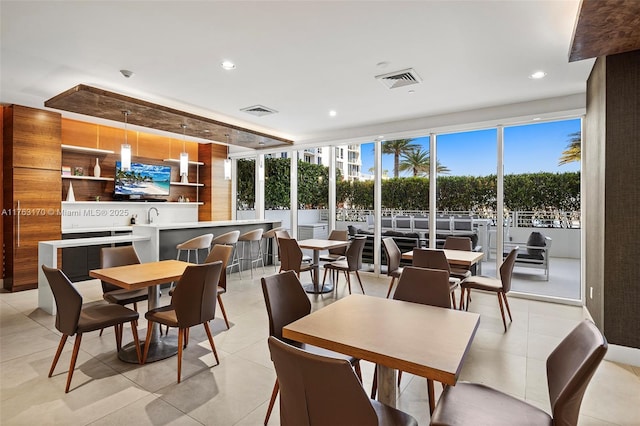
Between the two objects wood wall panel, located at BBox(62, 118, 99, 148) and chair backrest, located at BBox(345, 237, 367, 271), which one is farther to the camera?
wood wall panel, located at BBox(62, 118, 99, 148)

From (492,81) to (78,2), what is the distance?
4.33 meters

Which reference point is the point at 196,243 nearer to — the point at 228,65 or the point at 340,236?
the point at 340,236

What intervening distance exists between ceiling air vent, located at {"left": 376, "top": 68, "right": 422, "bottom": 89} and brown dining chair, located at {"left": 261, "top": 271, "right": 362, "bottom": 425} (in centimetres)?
274

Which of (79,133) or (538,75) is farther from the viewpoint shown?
(79,133)

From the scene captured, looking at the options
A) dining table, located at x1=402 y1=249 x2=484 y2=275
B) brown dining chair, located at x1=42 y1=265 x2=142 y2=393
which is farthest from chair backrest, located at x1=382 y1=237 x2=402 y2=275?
brown dining chair, located at x1=42 y1=265 x2=142 y2=393

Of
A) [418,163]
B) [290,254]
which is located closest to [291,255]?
[290,254]

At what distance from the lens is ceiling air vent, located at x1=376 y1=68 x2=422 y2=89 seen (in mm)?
3917

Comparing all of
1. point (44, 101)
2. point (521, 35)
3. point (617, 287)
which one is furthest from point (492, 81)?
point (44, 101)

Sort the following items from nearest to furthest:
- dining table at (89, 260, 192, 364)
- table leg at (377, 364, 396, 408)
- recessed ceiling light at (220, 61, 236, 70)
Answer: table leg at (377, 364, 396, 408), dining table at (89, 260, 192, 364), recessed ceiling light at (220, 61, 236, 70)

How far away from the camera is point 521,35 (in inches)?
121

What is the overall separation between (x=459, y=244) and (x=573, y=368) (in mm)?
3808

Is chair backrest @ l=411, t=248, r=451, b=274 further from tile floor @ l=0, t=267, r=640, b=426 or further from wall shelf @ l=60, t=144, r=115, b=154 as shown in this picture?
wall shelf @ l=60, t=144, r=115, b=154

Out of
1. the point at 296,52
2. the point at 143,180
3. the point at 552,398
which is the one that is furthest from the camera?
the point at 143,180

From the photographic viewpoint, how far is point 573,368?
1466mm
